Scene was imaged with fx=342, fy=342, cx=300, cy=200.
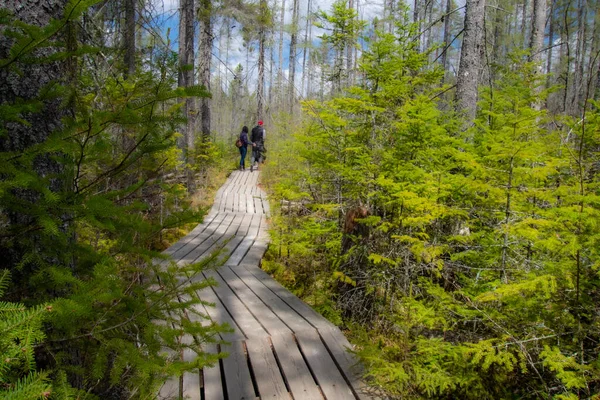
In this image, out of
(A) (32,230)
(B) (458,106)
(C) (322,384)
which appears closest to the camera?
(A) (32,230)

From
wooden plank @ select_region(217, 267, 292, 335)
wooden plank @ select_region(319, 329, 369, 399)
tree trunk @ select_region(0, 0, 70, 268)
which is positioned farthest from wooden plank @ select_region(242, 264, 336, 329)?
tree trunk @ select_region(0, 0, 70, 268)

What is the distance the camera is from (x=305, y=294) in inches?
199

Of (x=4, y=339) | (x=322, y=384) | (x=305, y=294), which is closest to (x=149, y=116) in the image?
(x=4, y=339)

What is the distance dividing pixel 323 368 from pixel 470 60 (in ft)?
18.1

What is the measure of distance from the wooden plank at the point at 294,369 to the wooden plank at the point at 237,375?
0.27 m

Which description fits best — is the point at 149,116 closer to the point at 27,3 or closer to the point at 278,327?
the point at 27,3

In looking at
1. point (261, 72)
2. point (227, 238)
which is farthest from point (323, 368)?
point (261, 72)

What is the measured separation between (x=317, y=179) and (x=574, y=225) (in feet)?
9.79

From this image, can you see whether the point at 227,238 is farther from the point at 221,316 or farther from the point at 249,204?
the point at 249,204

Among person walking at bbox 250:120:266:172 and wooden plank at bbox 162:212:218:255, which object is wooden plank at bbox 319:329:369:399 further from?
person walking at bbox 250:120:266:172

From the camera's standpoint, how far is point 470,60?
5.78 metres

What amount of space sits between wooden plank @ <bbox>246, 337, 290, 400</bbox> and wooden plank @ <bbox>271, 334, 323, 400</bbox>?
53 mm

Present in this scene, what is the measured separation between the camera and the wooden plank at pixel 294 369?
2355mm

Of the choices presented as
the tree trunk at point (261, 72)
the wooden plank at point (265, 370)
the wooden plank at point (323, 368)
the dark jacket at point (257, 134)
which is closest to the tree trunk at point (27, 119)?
the wooden plank at point (265, 370)
